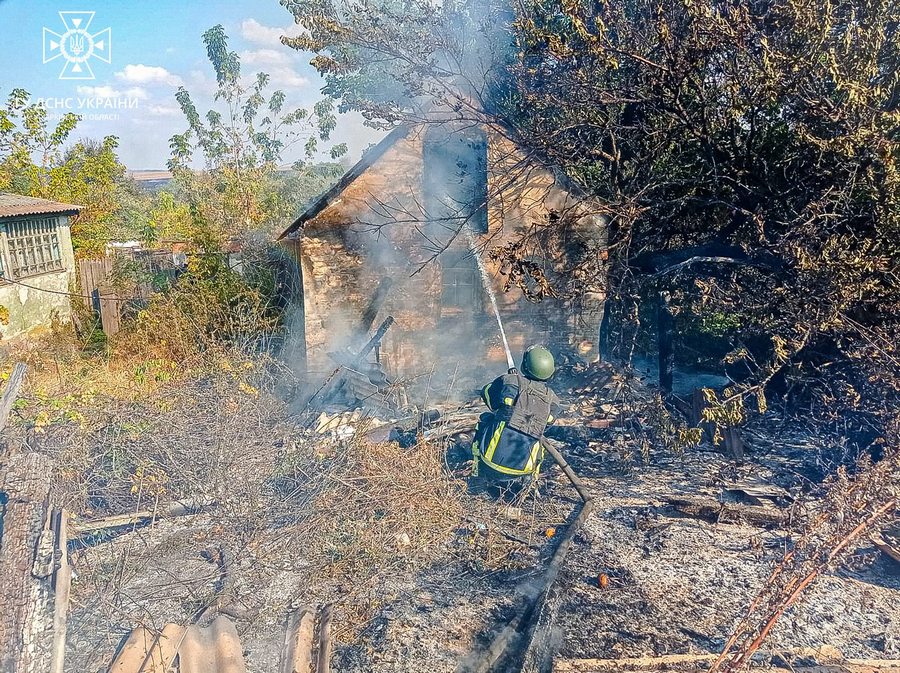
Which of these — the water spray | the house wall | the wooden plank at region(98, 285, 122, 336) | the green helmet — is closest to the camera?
the green helmet

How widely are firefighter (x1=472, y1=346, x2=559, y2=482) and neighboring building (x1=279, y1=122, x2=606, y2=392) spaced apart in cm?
326

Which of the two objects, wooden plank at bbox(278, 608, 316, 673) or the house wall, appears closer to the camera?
wooden plank at bbox(278, 608, 316, 673)

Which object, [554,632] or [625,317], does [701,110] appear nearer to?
[625,317]

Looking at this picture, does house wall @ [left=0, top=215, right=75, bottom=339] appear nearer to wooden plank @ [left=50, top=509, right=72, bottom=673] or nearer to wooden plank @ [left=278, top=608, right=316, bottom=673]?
wooden plank @ [left=50, top=509, right=72, bottom=673]

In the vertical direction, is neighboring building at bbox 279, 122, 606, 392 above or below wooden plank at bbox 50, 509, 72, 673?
above

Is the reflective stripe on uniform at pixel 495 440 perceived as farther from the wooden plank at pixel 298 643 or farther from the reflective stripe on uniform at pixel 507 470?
the wooden plank at pixel 298 643

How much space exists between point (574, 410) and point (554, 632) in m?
4.89

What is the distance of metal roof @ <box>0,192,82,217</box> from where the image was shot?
13.1 m

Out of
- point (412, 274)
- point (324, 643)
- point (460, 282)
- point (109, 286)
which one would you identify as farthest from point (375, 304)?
point (109, 286)

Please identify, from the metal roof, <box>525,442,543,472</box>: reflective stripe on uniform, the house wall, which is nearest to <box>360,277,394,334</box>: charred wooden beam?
<box>525,442,543,472</box>: reflective stripe on uniform

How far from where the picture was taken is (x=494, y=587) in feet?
16.8

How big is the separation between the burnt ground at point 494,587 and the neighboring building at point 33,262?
9.27 meters

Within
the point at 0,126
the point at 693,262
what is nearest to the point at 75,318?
the point at 0,126

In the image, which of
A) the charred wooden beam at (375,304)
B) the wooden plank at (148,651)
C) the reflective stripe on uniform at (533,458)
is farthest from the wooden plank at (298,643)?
the charred wooden beam at (375,304)
